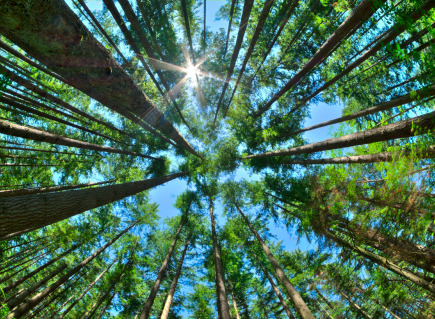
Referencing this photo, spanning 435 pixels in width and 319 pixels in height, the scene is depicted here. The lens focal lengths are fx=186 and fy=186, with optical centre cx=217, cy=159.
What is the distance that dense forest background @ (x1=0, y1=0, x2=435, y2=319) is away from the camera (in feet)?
11.2

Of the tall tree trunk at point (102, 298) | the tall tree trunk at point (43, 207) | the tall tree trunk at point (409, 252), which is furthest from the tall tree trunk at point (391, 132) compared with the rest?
the tall tree trunk at point (102, 298)

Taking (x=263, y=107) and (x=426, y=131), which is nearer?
(x=426, y=131)

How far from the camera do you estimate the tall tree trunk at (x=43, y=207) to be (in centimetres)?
249

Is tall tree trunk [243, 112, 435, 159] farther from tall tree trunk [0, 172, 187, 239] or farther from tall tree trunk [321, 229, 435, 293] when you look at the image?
tall tree trunk [0, 172, 187, 239]

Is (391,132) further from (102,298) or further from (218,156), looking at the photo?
(102,298)

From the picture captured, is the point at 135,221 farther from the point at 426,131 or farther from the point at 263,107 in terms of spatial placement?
the point at 426,131

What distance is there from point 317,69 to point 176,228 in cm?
1273

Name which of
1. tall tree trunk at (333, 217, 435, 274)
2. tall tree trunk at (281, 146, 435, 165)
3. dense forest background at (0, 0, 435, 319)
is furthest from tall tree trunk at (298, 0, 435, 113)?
tall tree trunk at (333, 217, 435, 274)

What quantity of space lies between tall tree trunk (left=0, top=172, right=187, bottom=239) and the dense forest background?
0.02m

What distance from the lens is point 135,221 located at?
1338cm

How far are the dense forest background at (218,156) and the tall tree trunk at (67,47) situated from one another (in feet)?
0.07

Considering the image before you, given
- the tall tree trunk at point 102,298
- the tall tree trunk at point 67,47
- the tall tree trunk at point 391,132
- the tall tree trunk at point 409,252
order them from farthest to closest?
the tall tree trunk at point 102,298
the tall tree trunk at point 409,252
the tall tree trunk at point 391,132
the tall tree trunk at point 67,47

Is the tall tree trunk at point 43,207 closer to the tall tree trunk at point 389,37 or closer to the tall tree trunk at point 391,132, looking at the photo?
the tall tree trunk at point 389,37

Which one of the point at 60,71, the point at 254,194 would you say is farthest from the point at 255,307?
the point at 60,71
